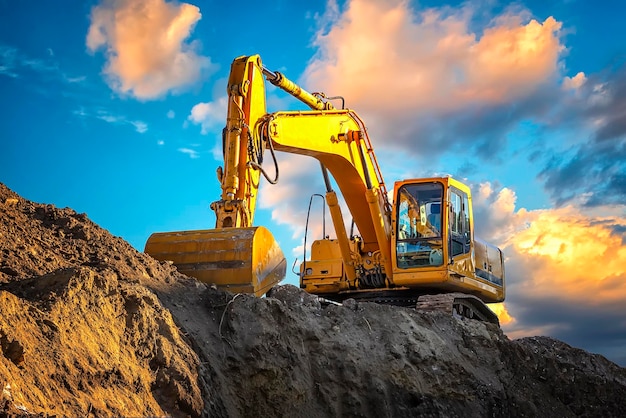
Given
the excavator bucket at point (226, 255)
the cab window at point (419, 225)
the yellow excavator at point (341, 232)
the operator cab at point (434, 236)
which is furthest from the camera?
the cab window at point (419, 225)

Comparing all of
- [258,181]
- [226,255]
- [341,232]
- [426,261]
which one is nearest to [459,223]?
[426,261]

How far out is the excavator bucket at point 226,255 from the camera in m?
8.27

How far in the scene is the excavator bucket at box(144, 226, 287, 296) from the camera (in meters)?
8.27

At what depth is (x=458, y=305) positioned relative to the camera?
12312 mm

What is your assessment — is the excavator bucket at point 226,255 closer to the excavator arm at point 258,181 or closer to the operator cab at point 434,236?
the excavator arm at point 258,181

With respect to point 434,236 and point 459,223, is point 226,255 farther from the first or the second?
point 459,223

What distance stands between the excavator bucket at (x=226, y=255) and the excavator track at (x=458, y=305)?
11.5ft

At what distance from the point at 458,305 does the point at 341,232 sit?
8.66ft

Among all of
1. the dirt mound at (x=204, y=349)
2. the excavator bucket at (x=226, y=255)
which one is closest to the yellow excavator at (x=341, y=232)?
the excavator bucket at (x=226, y=255)

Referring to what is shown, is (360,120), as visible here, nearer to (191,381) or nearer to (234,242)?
(234,242)

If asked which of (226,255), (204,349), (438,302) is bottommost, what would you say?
(204,349)

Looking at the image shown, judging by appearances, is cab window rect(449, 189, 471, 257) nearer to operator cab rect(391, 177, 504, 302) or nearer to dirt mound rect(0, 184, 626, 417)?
operator cab rect(391, 177, 504, 302)

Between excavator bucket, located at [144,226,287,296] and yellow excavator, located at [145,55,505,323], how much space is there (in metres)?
0.01

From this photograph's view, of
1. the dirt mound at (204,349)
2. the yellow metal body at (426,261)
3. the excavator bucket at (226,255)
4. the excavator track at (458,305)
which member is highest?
the yellow metal body at (426,261)
